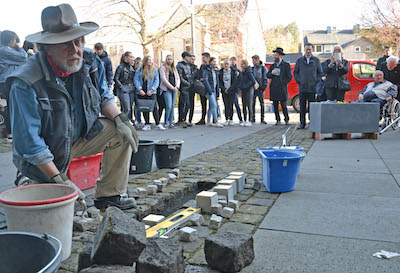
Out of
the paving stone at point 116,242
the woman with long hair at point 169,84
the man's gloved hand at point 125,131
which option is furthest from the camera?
the woman with long hair at point 169,84

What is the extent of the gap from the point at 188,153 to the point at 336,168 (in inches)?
103

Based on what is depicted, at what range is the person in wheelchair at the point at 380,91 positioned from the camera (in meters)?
9.99

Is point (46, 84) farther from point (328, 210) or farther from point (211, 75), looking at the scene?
point (211, 75)

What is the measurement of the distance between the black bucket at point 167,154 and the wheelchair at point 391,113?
6.57 metres

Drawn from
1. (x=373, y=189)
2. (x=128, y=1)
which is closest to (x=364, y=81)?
(x=373, y=189)

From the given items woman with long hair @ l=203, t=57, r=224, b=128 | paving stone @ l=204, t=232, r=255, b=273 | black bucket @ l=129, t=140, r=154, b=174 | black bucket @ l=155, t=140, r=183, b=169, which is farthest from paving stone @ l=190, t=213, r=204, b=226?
woman with long hair @ l=203, t=57, r=224, b=128

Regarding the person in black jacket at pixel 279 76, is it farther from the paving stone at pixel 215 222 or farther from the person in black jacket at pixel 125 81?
the paving stone at pixel 215 222

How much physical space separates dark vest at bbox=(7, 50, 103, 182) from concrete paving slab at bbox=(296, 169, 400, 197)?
2630 millimetres

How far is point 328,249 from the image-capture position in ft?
9.33

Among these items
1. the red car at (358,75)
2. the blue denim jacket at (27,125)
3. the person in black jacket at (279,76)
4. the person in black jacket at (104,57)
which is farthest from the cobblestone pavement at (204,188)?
the red car at (358,75)

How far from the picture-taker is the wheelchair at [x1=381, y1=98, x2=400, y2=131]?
9.95m

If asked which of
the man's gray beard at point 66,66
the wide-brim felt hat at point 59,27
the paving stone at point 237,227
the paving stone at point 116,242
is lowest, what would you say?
the paving stone at point 237,227

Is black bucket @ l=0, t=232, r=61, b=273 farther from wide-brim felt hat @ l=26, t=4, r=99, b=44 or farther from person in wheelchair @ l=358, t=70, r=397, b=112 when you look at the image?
person in wheelchair @ l=358, t=70, r=397, b=112

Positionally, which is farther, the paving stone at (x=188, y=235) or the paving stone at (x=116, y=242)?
the paving stone at (x=188, y=235)
